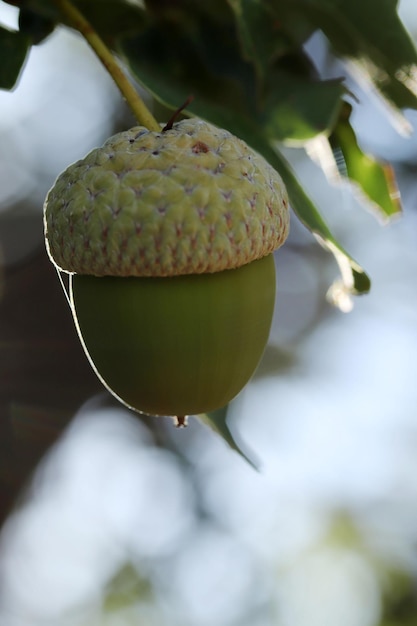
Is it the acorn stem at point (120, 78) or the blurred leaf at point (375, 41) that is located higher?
the blurred leaf at point (375, 41)

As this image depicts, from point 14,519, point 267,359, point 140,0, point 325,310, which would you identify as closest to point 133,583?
point 14,519

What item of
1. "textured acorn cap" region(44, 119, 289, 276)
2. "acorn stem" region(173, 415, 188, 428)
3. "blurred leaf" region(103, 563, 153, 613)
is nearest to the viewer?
"textured acorn cap" region(44, 119, 289, 276)

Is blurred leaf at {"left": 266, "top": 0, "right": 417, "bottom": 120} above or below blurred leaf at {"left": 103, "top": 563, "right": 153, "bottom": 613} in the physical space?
above

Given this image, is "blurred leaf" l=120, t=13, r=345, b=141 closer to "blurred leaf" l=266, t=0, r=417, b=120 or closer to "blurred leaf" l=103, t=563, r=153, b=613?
"blurred leaf" l=266, t=0, r=417, b=120

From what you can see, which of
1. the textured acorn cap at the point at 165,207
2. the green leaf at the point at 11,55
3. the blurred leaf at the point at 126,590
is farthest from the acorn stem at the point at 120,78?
the blurred leaf at the point at 126,590

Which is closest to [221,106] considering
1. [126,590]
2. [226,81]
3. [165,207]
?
[226,81]

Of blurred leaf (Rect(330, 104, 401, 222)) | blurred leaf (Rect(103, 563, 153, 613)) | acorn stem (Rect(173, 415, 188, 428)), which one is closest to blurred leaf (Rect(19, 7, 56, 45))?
blurred leaf (Rect(330, 104, 401, 222))

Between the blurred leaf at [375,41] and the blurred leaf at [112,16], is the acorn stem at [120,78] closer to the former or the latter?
the blurred leaf at [112,16]
